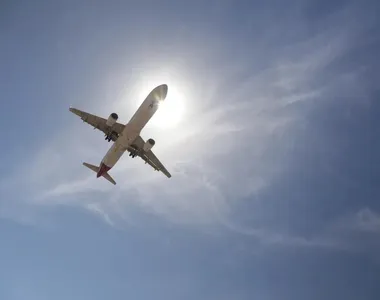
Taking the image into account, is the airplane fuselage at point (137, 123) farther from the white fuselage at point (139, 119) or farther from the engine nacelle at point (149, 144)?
the engine nacelle at point (149, 144)

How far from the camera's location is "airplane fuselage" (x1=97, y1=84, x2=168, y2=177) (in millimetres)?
81500

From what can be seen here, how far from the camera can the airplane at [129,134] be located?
81875 millimetres

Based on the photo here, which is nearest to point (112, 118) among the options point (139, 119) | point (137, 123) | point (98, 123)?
point (98, 123)

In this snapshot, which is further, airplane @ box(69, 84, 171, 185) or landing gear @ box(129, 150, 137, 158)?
landing gear @ box(129, 150, 137, 158)

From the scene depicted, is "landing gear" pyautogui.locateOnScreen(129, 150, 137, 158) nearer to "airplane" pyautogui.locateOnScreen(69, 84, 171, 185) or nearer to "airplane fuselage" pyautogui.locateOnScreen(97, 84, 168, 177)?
"airplane" pyautogui.locateOnScreen(69, 84, 171, 185)

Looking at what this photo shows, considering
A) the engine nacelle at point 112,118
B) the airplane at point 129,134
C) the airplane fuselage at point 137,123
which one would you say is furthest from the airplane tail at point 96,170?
the engine nacelle at point 112,118

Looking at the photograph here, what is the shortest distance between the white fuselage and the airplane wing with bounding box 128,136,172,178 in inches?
159

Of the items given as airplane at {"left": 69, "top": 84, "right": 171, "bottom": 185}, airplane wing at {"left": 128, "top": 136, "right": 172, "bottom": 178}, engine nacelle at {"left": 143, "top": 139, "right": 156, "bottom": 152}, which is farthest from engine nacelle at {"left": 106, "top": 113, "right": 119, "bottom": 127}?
engine nacelle at {"left": 143, "top": 139, "right": 156, "bottom": 152}

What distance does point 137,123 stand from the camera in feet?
272

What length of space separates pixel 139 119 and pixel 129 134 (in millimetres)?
4544

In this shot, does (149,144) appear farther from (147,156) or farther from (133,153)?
(147,156)

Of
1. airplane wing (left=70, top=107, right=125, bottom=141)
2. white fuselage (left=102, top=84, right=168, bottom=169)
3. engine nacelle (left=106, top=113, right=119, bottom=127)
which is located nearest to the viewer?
white fuselage (left=102, top=84, right=168, bottom=169)

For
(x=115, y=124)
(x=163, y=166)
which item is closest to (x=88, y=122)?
(x=115, y=124)

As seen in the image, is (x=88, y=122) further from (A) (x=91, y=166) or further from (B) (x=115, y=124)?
(A) (x=91, y=166)
